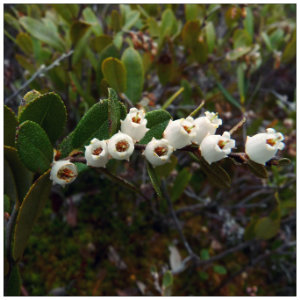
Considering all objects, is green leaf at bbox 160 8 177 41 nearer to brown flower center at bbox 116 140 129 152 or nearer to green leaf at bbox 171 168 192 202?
green leaf at bbox 171 168 192 202

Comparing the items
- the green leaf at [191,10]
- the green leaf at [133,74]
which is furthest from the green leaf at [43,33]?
the green leaf at [191,10]

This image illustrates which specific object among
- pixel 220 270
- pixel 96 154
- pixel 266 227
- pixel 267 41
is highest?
pixel 267 41

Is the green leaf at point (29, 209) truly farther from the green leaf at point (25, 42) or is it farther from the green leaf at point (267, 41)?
the green leaf at point (267, 41)

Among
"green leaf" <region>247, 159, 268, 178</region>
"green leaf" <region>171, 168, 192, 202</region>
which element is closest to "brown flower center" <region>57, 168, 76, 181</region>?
"green leaf" <region>247, 159, 268, 178</region>

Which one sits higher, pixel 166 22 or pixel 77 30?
pixel 166 22

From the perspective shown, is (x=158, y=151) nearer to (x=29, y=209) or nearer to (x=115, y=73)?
(x=29, y=209)

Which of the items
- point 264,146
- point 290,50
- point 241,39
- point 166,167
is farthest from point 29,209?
point 290,50
